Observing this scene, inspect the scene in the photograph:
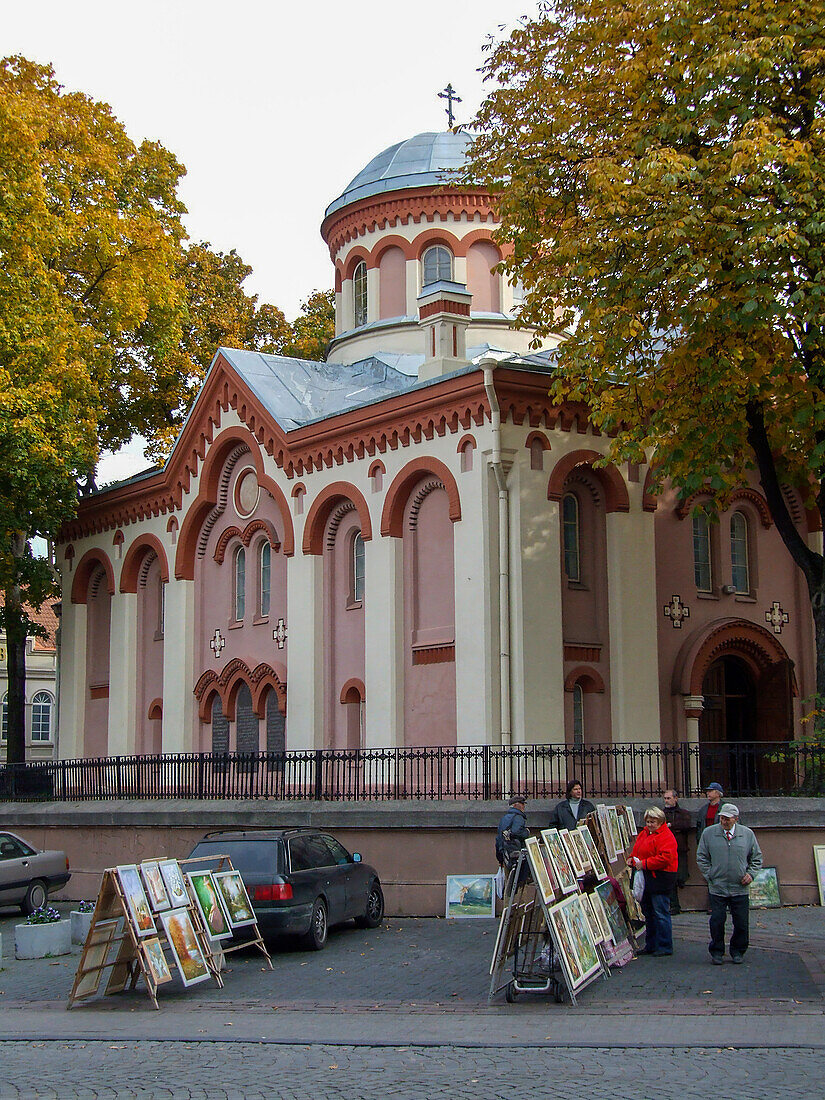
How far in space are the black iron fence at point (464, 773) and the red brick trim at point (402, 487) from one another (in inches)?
185

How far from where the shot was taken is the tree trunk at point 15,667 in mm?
32469

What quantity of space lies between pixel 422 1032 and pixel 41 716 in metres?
46.2

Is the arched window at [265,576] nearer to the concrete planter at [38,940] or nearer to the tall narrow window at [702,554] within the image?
the tall narrow window at [702,554]

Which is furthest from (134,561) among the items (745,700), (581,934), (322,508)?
(581,934)

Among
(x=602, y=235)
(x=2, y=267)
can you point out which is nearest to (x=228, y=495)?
(x=2, y=267)

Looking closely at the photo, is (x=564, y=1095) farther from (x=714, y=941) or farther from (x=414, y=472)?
(x=414, y=472)

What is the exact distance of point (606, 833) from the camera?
49.8 feet

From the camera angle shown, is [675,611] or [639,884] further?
[675,611]

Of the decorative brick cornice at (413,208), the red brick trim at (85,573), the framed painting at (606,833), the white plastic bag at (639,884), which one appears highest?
the decorative brick cornice at (413,208)

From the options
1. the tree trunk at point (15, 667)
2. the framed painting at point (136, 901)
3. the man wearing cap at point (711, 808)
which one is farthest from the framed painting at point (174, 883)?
the tree trunk at point (15, 667)

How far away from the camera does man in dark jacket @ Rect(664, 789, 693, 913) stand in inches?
656

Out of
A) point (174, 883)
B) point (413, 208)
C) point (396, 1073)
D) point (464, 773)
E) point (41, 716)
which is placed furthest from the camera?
point (41, 716)

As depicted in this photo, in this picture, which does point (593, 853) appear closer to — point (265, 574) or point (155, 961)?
point (155, 961)

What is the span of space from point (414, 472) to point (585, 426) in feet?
10.4
